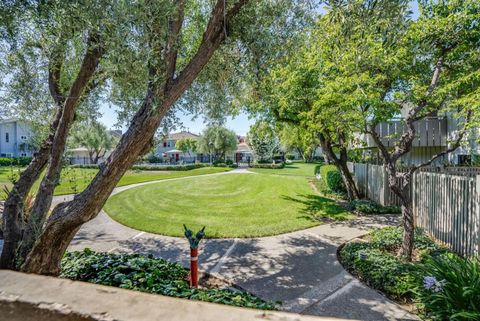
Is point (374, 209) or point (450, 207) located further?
point (374, 209)

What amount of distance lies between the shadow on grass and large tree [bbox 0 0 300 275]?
721 centimetres

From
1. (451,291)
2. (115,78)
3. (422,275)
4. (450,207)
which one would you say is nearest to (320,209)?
(450,207)

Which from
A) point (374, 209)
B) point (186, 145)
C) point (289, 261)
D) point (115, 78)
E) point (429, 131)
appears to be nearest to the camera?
point (115, 78)

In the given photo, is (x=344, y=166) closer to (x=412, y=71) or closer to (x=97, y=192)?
(x=412, y=71)

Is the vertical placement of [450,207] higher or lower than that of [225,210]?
higher

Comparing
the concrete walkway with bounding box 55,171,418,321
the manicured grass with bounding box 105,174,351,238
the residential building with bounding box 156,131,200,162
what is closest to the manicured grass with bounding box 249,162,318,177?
the manicured grass with bounding box 105,174,351,238

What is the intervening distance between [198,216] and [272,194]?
5.32 m

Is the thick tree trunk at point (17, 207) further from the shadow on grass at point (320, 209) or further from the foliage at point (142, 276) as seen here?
the shadow on grass at point (320, 209)

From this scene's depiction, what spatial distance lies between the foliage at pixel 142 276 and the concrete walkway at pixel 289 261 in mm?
763

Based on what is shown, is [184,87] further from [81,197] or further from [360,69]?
[360,69]

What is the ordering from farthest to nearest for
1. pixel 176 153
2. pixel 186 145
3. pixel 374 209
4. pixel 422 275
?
pixel 176 153, pixel 186 145, pixel 374 209, pixel 422 275

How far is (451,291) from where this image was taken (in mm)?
3223

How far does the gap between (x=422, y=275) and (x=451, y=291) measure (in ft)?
1.94

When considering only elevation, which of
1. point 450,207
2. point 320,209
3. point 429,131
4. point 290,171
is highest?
point 429,131
